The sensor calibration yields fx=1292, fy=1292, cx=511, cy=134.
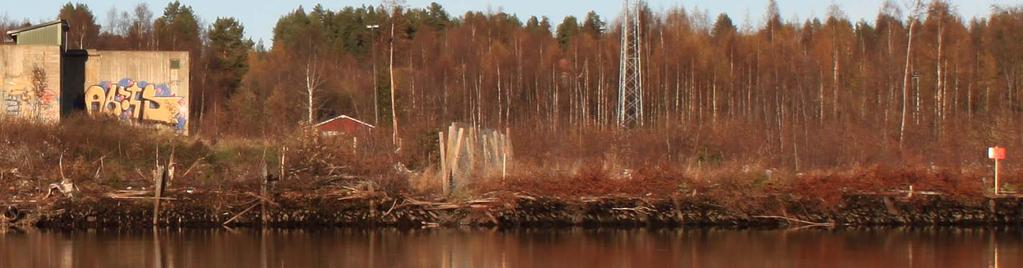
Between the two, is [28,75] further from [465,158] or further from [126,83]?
[465,158]

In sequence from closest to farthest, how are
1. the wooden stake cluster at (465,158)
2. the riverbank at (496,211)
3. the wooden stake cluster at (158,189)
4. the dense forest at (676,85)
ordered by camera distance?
the wooden stake cluster at (158,189) < the riverbank at (496,211) < the wooden stake cluster at (465,158) < the dense forest at (676,85)

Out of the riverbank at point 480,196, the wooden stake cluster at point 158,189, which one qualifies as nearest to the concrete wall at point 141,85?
the riverbank at point 480,196

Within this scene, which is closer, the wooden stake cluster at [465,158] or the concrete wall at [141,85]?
the wooden stake cluster at [465,158]

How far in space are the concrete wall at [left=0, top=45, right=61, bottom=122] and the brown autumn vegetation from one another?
20.3ft

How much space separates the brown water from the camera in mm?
22188

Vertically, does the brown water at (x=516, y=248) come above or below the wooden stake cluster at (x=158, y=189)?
below

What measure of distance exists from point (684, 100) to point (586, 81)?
545 cm

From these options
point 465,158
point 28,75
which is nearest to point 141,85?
point 28,75

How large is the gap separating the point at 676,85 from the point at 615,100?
136 inches

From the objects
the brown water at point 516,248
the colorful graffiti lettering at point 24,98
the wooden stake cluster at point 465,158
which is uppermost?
the colorful graffiti lettering at point 24,98

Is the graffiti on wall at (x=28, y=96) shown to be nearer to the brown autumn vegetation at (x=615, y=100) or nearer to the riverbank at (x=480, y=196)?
the brown autumn vegetation at (x=615, y=100)

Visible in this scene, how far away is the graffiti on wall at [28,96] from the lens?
48.8 meters

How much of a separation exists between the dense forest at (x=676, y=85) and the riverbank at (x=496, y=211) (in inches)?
474

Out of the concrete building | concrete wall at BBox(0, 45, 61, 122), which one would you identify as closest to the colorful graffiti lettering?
concrete wall at BBox(0, 45, 61, 122)
